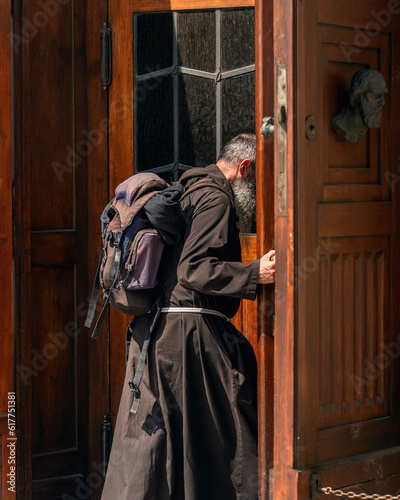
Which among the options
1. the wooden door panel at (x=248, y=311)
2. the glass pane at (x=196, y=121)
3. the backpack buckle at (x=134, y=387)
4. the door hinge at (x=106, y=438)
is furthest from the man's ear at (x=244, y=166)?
the door hinge at (x=106, y=438)

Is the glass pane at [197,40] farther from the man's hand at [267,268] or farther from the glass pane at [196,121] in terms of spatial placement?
the man's hand at [267,268]

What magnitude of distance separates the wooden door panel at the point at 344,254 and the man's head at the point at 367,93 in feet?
0.19

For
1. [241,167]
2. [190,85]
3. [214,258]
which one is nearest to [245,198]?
[241,167]

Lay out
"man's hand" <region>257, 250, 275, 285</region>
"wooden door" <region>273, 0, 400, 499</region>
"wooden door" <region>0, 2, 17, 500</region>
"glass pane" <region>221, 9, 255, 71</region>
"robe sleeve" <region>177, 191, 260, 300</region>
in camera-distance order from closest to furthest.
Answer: "wooden door" <region>273, 0, 400, 499</region> → "man's hand" <region>257, 250, 275, 285</region> → "robe sleeve" <region>177, 191, 260, 300</region> → "wooden door" <region>0, 2, 17, 500</region> → "glass pane" <region>221, 9, 255, 71</region>

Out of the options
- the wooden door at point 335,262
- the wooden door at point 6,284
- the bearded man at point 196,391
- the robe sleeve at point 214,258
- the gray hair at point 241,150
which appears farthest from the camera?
the wooden door at point 6,284

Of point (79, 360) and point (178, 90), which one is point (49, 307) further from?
point (178, 90)

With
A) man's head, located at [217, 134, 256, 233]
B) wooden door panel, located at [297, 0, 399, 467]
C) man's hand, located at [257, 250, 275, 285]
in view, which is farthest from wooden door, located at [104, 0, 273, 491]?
wooden door panel, located at [297, 0, 399, 467]

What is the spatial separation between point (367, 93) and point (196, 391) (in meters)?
1.33

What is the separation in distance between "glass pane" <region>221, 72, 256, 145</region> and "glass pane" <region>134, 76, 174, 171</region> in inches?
11.3

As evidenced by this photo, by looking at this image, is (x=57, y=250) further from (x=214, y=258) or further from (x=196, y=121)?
(x=214, y=258)

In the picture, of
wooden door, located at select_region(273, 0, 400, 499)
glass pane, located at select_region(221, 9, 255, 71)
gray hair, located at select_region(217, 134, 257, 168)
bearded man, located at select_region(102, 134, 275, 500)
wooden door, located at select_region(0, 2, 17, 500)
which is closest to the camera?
wooden door, located at select_region(273, 0, 400, 499)

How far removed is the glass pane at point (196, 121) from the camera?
12.6ft

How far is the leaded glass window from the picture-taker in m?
3.75

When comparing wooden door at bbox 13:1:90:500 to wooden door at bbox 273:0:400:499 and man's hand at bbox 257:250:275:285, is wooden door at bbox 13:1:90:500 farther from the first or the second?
wooden door at bbox 273:0:400:499
